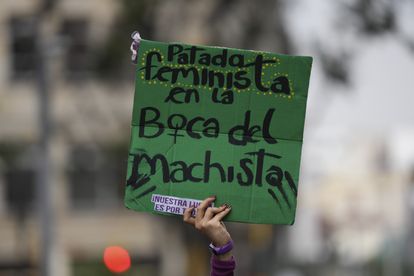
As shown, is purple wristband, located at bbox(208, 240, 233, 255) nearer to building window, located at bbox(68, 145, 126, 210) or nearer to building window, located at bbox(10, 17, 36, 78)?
building window, located at bbox(10, 17, 36, 78)

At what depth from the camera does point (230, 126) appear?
5.85 meters

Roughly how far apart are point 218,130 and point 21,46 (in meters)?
33.3

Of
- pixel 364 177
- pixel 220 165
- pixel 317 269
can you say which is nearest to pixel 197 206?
pixel 220 165

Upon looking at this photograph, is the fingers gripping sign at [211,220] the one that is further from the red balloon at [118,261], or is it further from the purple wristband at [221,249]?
the red balloon at [118,261]

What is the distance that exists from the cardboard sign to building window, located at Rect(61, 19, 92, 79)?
108 feet

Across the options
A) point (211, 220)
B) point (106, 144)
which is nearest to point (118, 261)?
point (211, 220)

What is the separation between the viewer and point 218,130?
19.2 feet

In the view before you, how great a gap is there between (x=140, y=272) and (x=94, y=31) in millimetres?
6574

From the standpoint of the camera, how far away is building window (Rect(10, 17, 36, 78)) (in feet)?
125

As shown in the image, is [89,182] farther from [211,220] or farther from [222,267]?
[222,267]

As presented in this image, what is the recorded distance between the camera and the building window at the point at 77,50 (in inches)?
1528

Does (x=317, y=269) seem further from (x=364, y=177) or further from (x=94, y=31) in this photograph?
(x=94, y=31)

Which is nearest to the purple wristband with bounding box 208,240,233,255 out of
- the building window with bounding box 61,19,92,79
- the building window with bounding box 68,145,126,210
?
the building window with bounding box 61,19,92,79

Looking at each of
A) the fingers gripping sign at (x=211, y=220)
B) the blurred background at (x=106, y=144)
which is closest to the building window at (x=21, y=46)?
the blurred background at (x=106, y=144)
